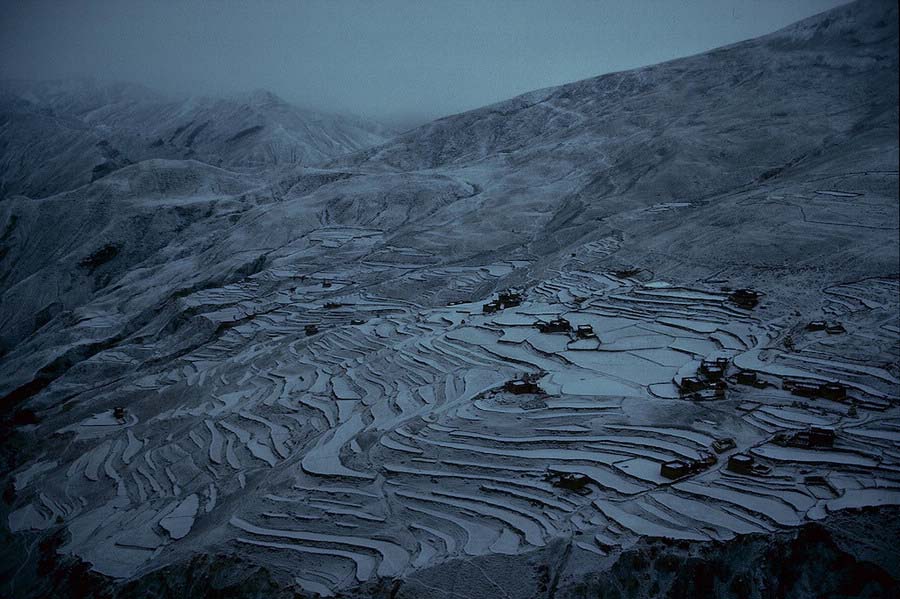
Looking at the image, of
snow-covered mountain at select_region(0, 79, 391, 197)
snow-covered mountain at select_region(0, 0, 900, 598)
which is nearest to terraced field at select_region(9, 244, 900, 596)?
snow-covered mountain at select_region(0, 0, 900, 598)

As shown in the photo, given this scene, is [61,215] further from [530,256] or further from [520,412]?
[520,412]

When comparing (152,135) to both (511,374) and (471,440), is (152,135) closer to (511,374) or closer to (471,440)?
(511,374)

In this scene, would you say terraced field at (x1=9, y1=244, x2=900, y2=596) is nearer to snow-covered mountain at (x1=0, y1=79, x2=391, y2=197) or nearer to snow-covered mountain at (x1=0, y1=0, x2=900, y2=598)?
snow-covered mountain at (x1=0, y1=0, x2=900, y2=598)

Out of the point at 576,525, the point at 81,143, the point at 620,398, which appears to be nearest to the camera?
the point at 576,525

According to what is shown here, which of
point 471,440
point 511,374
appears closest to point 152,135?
point 511,374

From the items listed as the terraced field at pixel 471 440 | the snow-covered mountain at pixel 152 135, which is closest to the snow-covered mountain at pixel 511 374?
the terraced field at pixel 471 440

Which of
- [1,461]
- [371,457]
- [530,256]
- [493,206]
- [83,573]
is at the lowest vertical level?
[1,461]

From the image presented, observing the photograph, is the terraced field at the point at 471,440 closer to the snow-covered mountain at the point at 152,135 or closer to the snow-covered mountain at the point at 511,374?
the snow-covered mountain at the point at 511,374

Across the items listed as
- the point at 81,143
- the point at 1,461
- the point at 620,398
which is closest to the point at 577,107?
the point at 620,398
